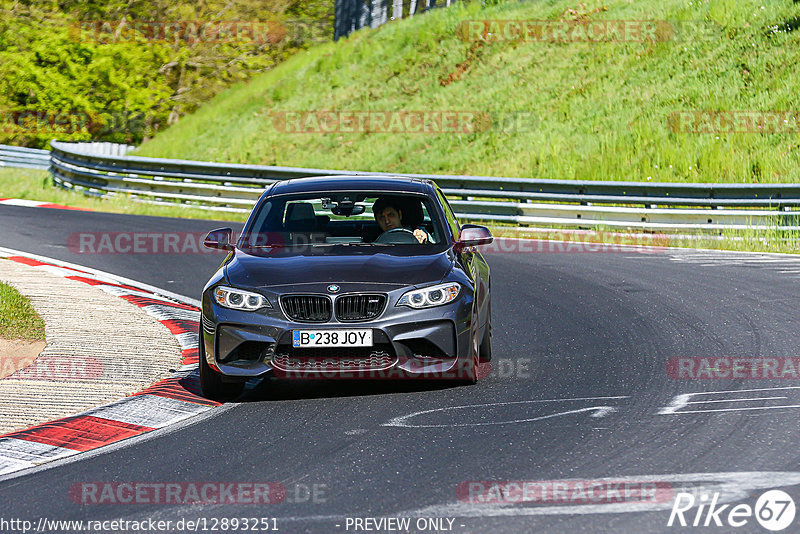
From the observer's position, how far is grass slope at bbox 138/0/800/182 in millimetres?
27031

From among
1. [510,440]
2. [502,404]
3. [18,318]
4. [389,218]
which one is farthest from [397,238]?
[18,318]

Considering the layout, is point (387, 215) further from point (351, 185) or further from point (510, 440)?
point (510, 440)

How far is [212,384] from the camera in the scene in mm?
7555

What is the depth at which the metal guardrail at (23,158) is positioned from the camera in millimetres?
35812

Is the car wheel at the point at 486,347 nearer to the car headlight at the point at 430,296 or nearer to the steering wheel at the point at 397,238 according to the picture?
the steering wheel at the point at 397,238

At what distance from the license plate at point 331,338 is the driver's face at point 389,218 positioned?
1.83 metres

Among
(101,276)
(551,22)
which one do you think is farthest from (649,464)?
(551,22)

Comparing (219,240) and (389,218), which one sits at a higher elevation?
(389,218)

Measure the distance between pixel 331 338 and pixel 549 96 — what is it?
27.7 m

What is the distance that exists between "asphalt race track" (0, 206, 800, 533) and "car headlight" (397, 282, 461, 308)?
0.63 m

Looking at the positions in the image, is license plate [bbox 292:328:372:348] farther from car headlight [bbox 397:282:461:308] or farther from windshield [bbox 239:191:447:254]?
windshield [bbox 239:191:447:254]

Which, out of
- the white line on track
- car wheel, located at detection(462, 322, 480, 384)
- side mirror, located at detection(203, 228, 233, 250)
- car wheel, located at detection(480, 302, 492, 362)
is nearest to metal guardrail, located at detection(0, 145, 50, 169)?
side mirror, located at detection(203, 228, 233, 250)

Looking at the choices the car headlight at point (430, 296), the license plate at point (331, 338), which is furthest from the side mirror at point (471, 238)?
the license plate at point (331, 338)

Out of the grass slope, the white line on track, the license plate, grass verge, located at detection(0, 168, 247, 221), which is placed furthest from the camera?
the grass slope
